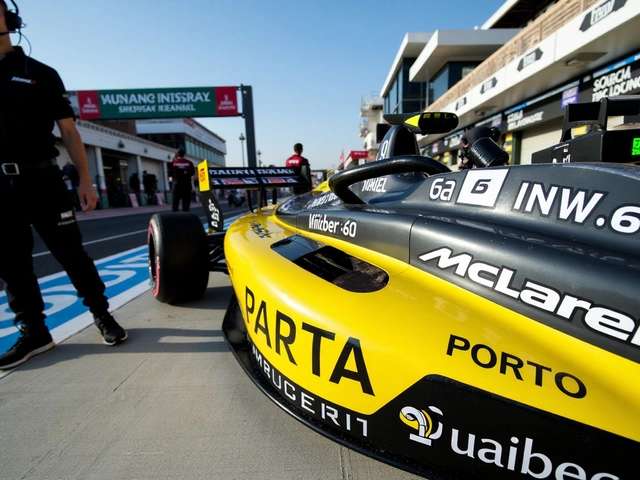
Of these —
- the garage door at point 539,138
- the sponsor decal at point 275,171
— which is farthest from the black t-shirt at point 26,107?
the garage door at point 539,138

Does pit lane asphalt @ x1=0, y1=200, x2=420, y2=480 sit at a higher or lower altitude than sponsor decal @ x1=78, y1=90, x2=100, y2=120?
lower

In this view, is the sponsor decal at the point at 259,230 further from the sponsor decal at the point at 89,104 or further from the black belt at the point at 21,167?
the sponsor decal at the point at 89,104

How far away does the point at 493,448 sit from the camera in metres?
0.69

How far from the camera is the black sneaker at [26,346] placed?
161 centimetres

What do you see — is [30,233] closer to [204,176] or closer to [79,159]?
[79,159]

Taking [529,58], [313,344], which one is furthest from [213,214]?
[529,58]

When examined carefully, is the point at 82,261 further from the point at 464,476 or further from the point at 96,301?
the point at 464,476

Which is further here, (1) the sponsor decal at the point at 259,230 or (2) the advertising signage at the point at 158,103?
(2) the advertising signage at the point at 158,103

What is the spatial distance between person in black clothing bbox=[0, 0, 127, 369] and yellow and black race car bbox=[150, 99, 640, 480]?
3.92 feet

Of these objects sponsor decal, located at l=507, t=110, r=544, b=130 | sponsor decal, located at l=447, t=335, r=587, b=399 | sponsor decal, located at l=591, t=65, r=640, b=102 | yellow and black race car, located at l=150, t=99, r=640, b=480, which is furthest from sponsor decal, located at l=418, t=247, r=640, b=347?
sponsor decal, located at l=507, t=110, r=544, b=130

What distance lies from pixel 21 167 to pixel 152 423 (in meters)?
1.37

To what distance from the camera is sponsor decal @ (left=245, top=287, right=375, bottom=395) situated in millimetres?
841

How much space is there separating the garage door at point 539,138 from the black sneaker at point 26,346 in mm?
11458

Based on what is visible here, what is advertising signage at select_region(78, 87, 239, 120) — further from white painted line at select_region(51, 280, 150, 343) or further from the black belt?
the black belt
